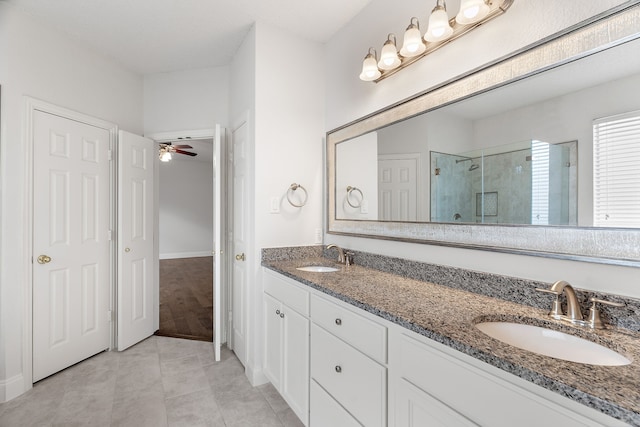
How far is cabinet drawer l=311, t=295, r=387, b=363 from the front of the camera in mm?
1182

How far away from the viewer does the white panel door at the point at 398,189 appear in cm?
178

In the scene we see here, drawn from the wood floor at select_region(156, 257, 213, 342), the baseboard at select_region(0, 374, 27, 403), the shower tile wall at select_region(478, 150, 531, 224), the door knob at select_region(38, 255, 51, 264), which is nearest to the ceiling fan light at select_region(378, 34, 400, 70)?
the shower tile wall at select_region(478, 150, 531, 224)

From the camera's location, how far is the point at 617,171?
0.99 m

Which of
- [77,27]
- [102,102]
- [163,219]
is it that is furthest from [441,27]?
[163,219]

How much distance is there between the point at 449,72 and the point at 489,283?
1020mm

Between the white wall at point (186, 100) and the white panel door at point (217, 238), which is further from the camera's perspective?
the white wall at point (186, 100)

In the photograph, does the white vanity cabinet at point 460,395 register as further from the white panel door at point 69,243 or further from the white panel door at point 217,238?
the white panel door at point 69,243

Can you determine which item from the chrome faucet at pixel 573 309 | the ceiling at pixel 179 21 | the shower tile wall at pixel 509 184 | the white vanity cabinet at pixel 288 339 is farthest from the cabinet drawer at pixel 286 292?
the ceiling at pixel 179 21

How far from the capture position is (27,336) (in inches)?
87.1

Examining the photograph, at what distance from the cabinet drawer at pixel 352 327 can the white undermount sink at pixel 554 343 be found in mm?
353

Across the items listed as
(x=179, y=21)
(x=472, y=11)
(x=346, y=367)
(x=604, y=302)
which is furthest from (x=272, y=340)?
(x=179, y=21)

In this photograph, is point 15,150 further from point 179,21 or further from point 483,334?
point 483,334

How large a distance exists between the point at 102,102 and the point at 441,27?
9.48ft

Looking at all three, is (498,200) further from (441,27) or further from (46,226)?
(46,226)
